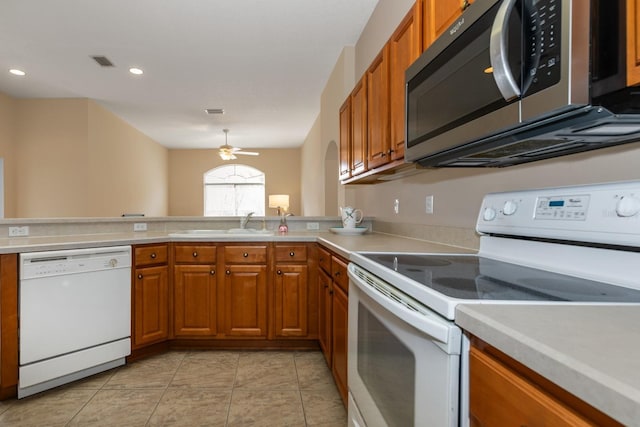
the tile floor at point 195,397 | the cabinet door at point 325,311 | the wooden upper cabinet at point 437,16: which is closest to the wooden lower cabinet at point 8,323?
the tile floor at point 195,397

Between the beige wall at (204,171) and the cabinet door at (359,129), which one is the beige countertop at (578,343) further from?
the beige wall at (204,171)

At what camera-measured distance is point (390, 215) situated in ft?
9.15

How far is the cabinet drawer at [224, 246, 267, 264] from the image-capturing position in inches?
111

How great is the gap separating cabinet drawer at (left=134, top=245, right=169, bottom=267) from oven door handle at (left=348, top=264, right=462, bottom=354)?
6.59 feet

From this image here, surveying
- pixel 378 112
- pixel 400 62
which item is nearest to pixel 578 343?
pixel 400 62

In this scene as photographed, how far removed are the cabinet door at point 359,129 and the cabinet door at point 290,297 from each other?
92 cm

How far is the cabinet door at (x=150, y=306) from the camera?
257 cm

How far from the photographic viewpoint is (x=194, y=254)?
2.81 meters

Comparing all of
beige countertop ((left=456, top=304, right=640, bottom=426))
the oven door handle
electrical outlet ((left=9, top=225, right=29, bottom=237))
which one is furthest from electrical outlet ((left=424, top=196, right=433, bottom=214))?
electrical outlet ((left=9, top=225, right=29, bottom=237))

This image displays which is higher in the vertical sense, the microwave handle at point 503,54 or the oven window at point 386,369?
the microwave handle at point 503,54

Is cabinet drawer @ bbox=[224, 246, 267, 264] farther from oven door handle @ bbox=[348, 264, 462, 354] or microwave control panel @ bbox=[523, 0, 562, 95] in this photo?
microwave control panel @ bbox=[523, 0, 562, 95]

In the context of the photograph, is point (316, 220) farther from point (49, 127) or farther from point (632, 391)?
point (49, 127)

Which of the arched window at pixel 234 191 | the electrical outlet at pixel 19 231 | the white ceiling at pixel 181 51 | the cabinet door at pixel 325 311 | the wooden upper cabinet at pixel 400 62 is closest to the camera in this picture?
the wooden upper cabinet at pixel 400 62

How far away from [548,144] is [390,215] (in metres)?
1.75
